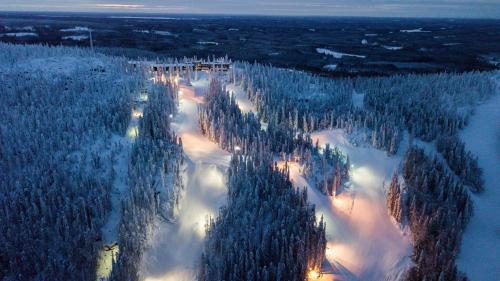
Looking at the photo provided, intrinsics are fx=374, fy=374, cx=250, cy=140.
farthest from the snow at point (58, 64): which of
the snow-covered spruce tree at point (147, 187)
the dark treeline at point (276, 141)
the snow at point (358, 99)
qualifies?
the snow at point (358, 99)

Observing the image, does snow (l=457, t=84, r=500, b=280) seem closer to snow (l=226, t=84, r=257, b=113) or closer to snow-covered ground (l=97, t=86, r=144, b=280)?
snow-covered ground (l=97, t=86, r=144, b=280)

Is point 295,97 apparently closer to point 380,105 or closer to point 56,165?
point 380,105

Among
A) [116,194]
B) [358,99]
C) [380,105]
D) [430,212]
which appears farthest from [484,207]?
[116,194]

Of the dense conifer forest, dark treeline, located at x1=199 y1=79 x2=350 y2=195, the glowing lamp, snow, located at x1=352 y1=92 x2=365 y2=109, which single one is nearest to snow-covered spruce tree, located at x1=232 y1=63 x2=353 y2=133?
the dense conifer forest

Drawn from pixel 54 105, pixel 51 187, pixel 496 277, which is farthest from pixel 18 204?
pixel 496 277

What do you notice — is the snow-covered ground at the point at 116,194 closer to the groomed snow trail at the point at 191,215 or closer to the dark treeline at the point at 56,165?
the dark treeline at the point at 56,165
